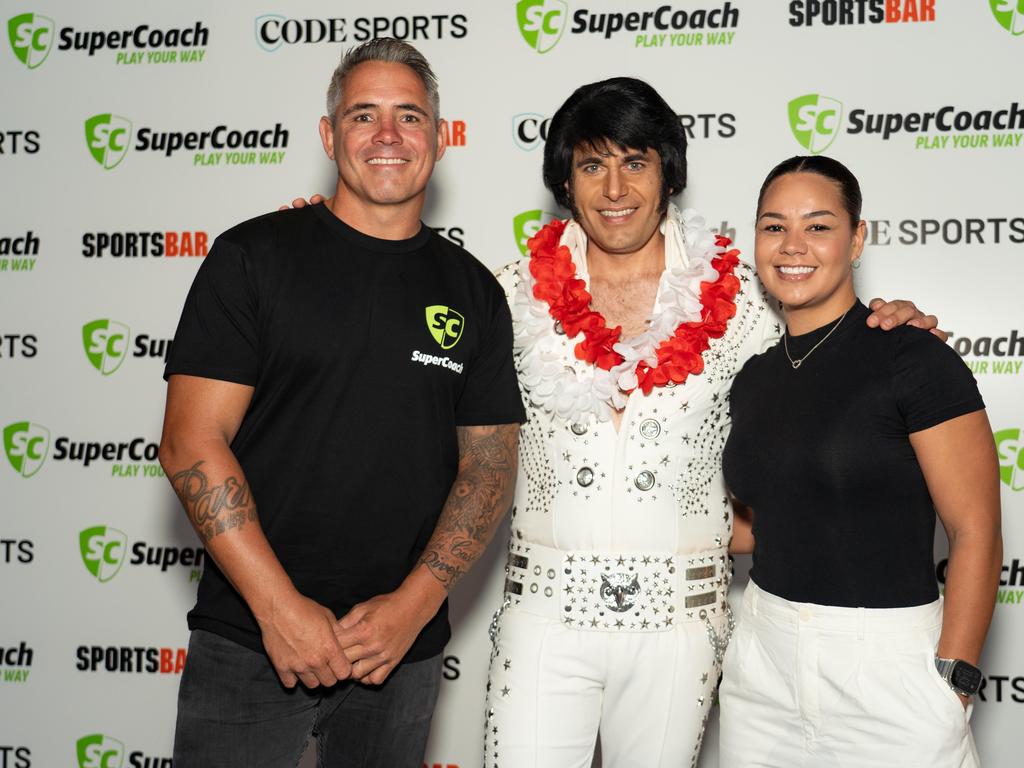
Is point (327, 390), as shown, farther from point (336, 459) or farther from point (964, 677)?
point (964, 677)

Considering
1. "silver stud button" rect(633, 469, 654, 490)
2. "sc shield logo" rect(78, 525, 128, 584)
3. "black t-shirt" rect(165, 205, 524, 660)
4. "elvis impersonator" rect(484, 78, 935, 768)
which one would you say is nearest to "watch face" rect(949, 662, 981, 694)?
"elvis impersonator" rect(484, 78, 935, 768)

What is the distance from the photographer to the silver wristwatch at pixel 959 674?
179 centimetres

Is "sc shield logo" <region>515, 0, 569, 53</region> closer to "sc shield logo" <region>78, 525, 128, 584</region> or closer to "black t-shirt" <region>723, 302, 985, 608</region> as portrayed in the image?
"black t-shirt" <region>723, 302, 985, 608</region>

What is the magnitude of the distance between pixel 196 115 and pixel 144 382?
0.99m

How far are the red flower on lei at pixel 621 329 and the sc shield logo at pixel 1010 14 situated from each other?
5.16 ft

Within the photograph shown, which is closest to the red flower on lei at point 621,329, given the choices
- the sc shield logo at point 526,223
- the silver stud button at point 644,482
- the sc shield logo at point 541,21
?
the silver stud button at point 644,482

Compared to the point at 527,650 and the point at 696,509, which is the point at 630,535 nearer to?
the point at 696,509

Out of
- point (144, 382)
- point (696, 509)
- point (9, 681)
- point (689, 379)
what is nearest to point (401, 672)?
point (696, 509)

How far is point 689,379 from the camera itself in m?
2.18

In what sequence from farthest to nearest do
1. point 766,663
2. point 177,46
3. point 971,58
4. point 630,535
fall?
1. point 177,46
2. point 971,58
3. point 630,535
4. point 766,663

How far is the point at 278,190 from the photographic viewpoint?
345 centimetres

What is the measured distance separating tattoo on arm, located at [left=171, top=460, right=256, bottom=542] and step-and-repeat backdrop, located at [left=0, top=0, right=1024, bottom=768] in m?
1.75

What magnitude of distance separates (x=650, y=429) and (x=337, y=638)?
81 centimetres

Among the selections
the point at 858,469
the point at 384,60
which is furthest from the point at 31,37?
the point at 858,469
